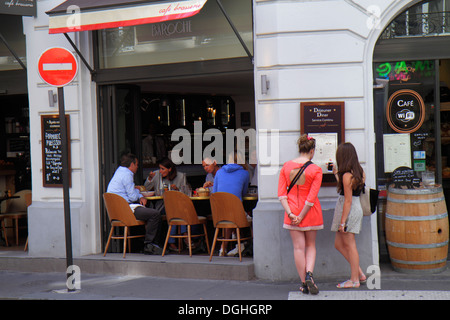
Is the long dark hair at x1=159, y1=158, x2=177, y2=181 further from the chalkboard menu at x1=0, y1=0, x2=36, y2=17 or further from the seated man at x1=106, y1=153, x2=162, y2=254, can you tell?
the chalkboard menu at x1=0, y1=0, x2=36, y2=17

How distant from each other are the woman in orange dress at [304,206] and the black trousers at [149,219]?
2.63m

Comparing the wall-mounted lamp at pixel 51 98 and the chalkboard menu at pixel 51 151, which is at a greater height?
the wall-mounted lamp at pixel 51 98

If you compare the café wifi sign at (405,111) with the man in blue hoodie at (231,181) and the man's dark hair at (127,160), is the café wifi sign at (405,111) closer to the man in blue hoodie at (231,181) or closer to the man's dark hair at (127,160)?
the man in blue hoodie at (231,181)

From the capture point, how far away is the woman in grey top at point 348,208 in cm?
670

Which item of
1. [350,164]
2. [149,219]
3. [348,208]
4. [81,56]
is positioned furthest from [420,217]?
[81,56]

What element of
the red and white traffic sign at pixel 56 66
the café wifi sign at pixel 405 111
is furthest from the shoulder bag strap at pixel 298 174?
the red and white traffic sign at pixel 56 66

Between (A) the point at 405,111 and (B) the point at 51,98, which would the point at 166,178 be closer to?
(B) the point at 51,98

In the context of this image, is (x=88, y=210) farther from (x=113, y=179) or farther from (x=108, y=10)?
(x=108, y=10)

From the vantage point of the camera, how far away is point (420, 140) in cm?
807

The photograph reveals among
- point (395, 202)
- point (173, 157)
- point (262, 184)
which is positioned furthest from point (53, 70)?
point (173, 157)

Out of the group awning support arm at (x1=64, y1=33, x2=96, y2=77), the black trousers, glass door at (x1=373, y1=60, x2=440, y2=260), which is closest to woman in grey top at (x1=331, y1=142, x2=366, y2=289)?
glass door at (x1=373, y1=60, x2=440, y2=260)

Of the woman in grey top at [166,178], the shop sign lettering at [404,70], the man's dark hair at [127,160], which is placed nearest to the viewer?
the shop sign lettering at [404,70]

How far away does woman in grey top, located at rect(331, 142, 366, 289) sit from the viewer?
670 cm

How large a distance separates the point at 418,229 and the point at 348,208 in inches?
43.7
